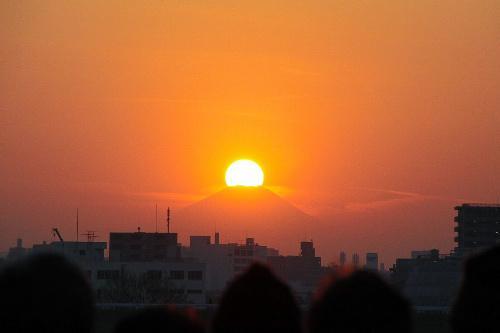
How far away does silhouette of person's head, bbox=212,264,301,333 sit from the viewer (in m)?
23.7

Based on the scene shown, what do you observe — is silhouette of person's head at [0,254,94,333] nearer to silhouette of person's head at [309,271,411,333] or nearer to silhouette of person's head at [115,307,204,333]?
silhouette of person's head at [115,307,204,333]

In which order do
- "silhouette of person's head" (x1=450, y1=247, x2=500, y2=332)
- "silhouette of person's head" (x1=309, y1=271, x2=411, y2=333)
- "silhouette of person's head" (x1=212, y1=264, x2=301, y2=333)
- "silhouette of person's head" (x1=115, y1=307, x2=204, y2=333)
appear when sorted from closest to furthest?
"silhouette of person's head" (x1=115, y1=307, x2=204, y2=333) < "silhouette of person's head" (x1=309, y1=271, x2=411, y2=333) < "silhouette of person's head" (x1=212, y1=264, x2=301, y2=333) < "silhouette of person's head" (x1=450, y1=247, x2=500, y2=332)

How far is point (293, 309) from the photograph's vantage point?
24031 millimetres

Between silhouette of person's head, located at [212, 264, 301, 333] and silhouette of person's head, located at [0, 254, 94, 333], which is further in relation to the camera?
silhouette of person's head, located at [212, 264, 301, 333]

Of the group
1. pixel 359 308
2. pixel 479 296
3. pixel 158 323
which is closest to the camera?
pixel 158 323

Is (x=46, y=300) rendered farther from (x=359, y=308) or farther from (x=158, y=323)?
(x=359, y=308)

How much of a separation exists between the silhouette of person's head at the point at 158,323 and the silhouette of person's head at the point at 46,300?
1.09 meters

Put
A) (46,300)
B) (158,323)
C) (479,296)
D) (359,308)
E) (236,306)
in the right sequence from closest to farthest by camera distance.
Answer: (158,323), (359,308), (46,300), (236,306), (479,296)

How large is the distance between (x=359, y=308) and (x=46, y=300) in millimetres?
5333

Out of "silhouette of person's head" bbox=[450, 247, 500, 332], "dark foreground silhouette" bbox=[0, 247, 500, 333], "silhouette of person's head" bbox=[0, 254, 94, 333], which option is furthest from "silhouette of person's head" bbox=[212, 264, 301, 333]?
"silhouette of person's head" bbox=[450, 247, 500, 332]

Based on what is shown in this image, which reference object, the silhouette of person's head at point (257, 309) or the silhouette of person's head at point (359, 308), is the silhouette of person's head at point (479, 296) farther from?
the silhouette of person's head at point (257, 309)

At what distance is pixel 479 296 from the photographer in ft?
82.3

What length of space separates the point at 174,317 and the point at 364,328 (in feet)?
10.5

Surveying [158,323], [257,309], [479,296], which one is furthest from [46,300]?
[479,296]
